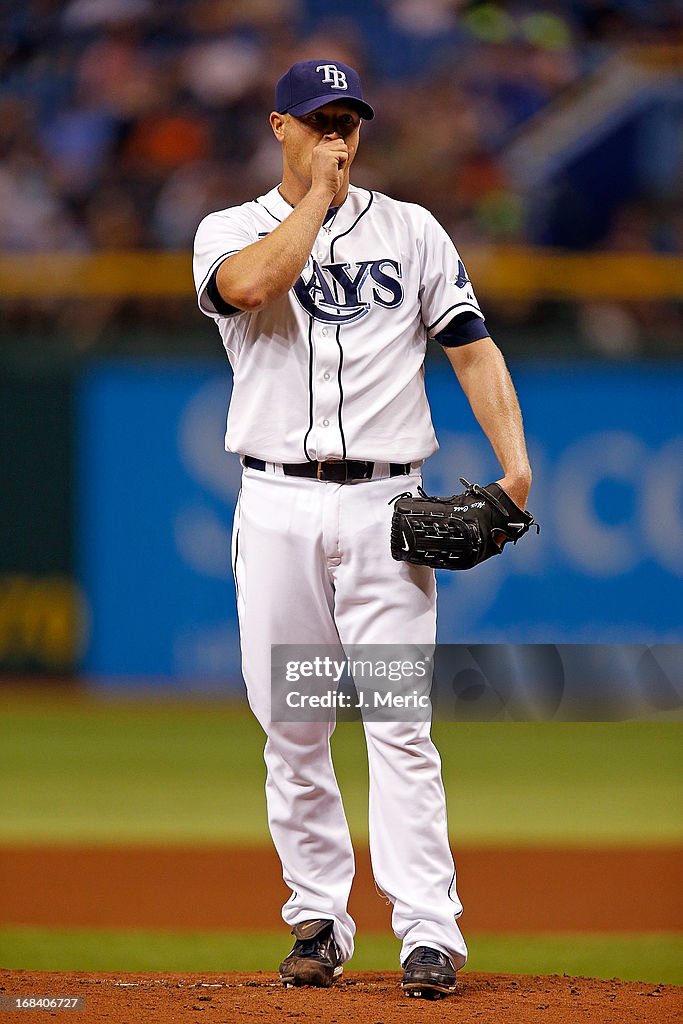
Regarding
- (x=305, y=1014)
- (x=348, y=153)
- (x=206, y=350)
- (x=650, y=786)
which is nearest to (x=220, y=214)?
(x=348, y=153)

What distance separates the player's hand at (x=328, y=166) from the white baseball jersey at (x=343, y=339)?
159 mm

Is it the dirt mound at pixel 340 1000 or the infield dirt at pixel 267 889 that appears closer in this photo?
the dirt mound at pixel 340 1000

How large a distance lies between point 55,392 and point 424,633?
17.9 ft

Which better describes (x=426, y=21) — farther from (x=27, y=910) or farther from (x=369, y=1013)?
(x=369, y=1013)

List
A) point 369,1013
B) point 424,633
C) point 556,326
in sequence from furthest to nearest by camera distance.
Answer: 1. point 556,326
2. point 424,633
3. point 369,1013

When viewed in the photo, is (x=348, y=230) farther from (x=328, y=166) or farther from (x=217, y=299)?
(x=217, y=299)

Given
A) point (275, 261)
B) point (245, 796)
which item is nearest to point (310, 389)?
point (275, 261)

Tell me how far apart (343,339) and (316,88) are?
51 cm

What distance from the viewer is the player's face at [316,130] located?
3.03 meters

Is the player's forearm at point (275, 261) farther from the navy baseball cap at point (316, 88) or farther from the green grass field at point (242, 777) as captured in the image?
the green grass field at point (242, 777)

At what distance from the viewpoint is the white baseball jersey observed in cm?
301

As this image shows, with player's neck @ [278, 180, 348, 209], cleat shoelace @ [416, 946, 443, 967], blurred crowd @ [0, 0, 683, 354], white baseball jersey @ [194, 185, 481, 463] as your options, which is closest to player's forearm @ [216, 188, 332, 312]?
white baseball jersey @ [194, 185, 481, 463]

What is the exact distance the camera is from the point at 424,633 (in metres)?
3.00

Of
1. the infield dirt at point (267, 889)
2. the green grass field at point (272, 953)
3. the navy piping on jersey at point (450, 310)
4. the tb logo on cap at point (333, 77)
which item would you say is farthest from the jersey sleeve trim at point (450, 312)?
the infield dirt at point (267, 889)
